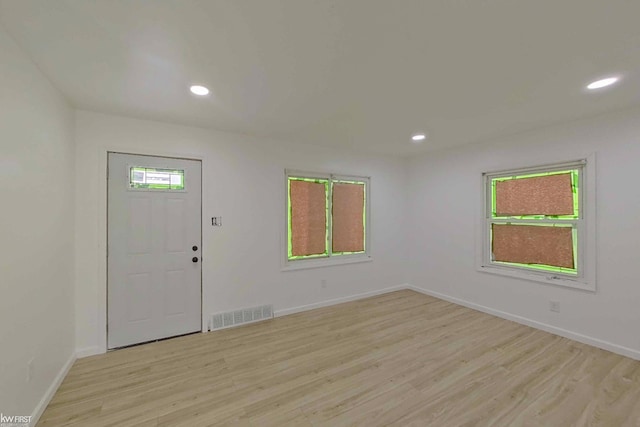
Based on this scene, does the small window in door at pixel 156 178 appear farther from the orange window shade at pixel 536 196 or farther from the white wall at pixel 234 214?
the orange window shade at pixel 536 196

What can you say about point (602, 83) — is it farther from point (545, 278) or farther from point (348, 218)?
point (348, 218)

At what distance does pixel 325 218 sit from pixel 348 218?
17.9 inches

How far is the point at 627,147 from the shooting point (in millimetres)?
2732

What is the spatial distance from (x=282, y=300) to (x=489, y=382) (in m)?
2.56

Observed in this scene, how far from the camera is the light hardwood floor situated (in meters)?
1.91

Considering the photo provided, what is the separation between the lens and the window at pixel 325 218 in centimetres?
404

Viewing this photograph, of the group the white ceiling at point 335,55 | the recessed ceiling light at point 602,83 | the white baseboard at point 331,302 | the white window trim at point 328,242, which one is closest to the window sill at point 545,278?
the white baseboard at point 331,302

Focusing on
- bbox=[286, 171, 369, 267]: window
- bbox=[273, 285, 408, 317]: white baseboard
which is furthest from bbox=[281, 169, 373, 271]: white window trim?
bbox=[273, 285, 408, 317]: white baseboard

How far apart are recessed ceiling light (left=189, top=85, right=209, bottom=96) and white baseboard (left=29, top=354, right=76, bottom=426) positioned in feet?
8.68

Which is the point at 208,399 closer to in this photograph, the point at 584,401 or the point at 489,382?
the point at 489,382

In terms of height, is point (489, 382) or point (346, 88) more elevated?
point (346, 88)

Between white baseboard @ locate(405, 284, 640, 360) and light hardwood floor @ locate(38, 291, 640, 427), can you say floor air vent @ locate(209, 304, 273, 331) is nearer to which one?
light hardwood floor @ locate(38, 291, 640, 427)

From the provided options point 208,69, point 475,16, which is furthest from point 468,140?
point 208,69

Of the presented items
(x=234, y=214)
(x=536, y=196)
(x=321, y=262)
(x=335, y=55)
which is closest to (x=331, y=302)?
(x=321, y=262)
